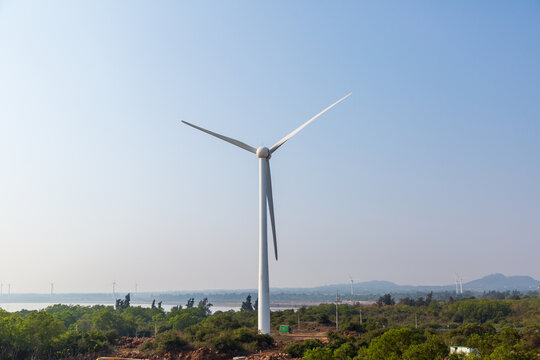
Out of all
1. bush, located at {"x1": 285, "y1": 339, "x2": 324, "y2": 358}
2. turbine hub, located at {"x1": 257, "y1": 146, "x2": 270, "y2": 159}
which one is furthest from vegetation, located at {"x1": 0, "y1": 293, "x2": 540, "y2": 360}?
turbine hub, located at {"x1": 257, "y1": 146, "x2": 270, "y2": 159}

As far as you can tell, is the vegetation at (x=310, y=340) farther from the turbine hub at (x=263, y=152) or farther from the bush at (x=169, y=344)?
the turbine hub at (x=263, y=152)

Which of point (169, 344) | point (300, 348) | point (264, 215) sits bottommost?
point (169, 344)

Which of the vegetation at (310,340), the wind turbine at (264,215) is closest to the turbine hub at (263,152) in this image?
the wind turbine at (264,215)

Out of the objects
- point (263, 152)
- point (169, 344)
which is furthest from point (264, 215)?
point (169, 344)

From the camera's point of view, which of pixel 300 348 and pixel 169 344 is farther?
pixel 169 344

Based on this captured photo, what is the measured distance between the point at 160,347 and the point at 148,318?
56.3m

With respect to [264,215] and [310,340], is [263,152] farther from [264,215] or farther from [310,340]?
[310,340]

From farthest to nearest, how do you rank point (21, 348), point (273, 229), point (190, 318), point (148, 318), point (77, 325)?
point (148, 318)
point (190, 318)
point (77, 325)
point (273, 229)
point (21, 348)

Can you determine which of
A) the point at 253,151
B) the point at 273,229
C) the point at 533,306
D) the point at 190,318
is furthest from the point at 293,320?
the point at 533,306

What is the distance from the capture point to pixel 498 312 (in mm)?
92500

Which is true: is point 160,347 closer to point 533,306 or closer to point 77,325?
point 77,325

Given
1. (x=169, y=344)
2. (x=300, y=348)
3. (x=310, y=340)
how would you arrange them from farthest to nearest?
(x=169, y=344)
(x=310, y=340)
(x=300, y=348)

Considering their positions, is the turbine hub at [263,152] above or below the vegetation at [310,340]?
above

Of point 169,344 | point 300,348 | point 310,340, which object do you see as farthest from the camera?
point 169,344
